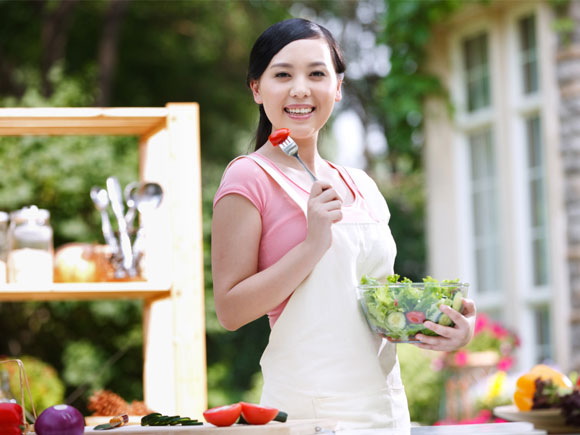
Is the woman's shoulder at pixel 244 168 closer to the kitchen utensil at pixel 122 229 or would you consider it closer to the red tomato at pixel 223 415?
the red tomato at pixel 223 415

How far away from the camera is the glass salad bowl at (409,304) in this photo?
5.82 feet

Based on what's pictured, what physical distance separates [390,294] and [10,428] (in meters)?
0.73

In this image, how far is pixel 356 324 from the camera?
1.87m

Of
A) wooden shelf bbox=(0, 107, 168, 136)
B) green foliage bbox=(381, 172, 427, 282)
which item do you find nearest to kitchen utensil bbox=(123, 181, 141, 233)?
wooden shelf bbox=(0, 107, 168, 136)

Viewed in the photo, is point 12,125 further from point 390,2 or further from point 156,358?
point 390,2

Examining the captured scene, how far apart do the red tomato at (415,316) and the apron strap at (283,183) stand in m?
0.29

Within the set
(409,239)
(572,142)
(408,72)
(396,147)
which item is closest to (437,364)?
(572,142)

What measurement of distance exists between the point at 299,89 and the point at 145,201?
4.39 ft

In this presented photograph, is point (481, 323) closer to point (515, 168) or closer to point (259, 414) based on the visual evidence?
point (515, 168)

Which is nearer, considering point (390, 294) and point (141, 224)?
point (390, 294)

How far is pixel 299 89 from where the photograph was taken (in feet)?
6.40

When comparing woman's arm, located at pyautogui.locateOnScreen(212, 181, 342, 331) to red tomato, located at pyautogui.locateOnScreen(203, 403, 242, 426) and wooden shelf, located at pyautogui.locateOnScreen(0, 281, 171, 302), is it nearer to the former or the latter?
red tomato, located at pyautogui.locateOnScreen(203, 403, 242, 426)

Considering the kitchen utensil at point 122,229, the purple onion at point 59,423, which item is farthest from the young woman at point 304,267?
the kitchen utensil at point 122,229

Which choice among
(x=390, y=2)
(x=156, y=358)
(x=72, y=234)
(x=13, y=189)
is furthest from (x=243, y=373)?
(x=156, y=358)
